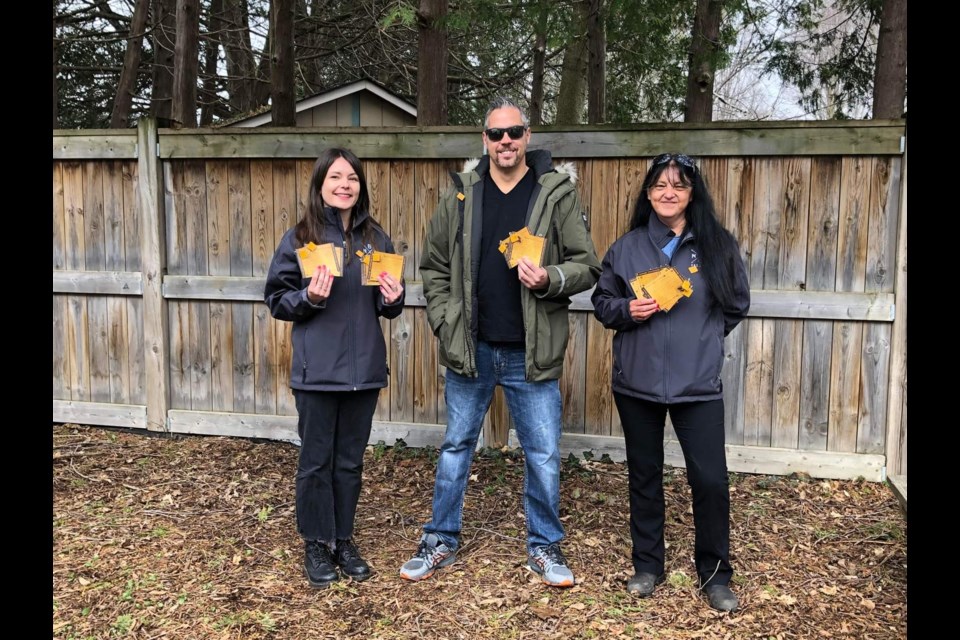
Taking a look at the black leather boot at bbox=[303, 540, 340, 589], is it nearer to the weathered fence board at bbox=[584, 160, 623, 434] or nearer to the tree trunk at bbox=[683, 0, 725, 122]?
the weathered fence board at bbox=[584, 160, 623, 434]

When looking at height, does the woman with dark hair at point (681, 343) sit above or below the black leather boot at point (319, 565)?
above

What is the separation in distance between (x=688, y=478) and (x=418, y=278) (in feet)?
8.46

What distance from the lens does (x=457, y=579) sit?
378 centimetres

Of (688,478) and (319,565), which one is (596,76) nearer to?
(688,478)

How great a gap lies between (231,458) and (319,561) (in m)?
2.03

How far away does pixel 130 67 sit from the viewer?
441 inches

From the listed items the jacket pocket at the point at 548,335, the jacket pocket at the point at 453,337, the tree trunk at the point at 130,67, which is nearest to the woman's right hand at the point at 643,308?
the jacket pocket at the point at 548,335

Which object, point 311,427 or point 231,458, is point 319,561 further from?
point 231,458

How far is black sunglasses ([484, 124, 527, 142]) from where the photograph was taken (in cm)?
352

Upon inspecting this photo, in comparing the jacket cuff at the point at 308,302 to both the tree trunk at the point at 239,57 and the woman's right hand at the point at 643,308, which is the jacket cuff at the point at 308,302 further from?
the tree trunk at the point at 239,57

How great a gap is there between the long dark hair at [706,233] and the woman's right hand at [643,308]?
274mm

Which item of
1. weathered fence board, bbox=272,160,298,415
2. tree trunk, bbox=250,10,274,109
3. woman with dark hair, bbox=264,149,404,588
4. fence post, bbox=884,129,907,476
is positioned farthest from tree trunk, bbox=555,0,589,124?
Result: woman with dark hair, bbox=264,149,404,588

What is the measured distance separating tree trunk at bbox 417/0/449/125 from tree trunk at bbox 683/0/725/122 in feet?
7.00

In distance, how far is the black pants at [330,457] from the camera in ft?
11.9
